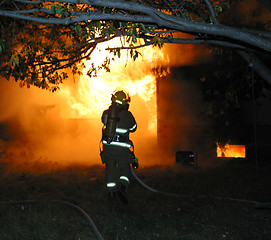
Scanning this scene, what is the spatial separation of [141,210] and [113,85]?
38.8ft

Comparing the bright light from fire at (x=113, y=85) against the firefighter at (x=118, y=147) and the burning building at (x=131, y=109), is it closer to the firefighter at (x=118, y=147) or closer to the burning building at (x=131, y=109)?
the burning building at (x=131, y=109)

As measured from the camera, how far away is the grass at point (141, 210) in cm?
436

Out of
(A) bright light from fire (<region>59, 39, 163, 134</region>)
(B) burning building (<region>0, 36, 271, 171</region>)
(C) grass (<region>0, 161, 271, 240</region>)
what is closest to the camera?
(C) grass (<region>0, 161, 271, 240</region>)

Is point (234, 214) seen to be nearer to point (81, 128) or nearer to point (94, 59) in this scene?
point (94, 59)

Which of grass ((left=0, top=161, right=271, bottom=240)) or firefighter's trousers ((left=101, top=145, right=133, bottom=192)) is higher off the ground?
firefighter's trousers ((left=101, top=145, right=133, bottom=192))

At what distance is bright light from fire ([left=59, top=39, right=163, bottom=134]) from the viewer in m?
15.4

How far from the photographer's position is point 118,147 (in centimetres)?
592

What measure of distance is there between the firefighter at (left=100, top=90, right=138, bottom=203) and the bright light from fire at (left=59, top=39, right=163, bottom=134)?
8048mm

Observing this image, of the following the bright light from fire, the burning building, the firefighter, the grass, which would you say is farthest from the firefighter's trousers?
the bright light from fire

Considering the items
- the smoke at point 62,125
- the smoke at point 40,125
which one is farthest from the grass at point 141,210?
the smoke at point 40,125

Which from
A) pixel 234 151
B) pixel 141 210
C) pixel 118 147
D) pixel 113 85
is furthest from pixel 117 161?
pixel 113 85

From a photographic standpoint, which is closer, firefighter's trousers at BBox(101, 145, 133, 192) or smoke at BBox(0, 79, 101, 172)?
firefighter's trousers at BBox(101, 145, 133, 192)

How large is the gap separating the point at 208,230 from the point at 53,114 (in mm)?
17422

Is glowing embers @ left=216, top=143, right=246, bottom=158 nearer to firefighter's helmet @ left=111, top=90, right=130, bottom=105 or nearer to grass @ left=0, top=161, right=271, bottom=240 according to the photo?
grass @ left=0, top=161, right=271, bottom=240
